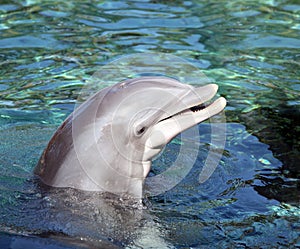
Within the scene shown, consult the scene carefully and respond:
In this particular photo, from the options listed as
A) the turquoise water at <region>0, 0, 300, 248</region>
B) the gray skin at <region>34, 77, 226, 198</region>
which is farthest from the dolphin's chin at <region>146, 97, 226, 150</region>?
the turquoise water at <region>0, 0, 300, 248</region>

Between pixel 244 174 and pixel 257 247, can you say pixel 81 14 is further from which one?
pixel 257 247

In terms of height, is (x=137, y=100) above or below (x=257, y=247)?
above

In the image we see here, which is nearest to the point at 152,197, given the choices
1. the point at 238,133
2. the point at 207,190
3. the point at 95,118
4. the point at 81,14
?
the point at 207,190

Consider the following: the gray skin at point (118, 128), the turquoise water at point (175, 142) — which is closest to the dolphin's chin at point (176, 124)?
the gray skin at point (118, 128)

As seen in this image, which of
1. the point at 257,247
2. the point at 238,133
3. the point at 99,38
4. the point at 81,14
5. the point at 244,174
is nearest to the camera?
the point at 257,247

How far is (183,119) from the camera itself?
493 cm

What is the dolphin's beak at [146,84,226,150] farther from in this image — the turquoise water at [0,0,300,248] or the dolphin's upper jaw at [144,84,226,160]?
the turquoise water at [0,0,300,248]

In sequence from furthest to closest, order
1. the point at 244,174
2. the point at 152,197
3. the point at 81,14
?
the point at 81,14 → the point at 244,174 → the point at 152,197

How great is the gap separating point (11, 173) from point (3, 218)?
71 cm

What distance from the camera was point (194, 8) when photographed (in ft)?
35.0

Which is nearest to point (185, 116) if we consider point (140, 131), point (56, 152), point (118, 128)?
point (140, 131)

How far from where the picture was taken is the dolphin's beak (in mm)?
4898

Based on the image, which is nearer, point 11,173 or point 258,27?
point 11,173

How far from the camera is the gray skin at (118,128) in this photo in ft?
15.9
